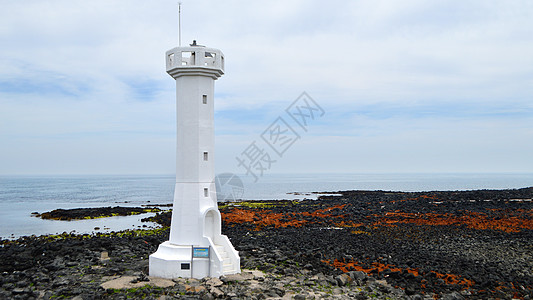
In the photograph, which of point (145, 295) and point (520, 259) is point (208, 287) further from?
point (520, 259)

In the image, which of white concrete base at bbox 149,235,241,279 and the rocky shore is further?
white concrete base at bbox 149,235,241,279

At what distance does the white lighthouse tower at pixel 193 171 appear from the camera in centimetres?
1349

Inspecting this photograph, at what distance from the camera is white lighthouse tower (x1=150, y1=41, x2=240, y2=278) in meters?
13.5

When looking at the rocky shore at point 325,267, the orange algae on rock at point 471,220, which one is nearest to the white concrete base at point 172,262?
the rocky shore at point 325,267

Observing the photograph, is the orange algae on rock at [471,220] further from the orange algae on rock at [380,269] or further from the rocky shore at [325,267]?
the orange algae on rock at [380,269]

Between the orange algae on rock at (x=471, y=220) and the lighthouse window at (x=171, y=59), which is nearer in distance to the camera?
the lighthouse window at (x=171, y=59)

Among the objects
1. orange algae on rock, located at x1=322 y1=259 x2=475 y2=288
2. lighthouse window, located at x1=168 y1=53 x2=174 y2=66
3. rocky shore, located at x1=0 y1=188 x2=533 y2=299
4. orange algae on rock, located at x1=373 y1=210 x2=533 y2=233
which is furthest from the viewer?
orange algae on rock, located at x1=373 y1=210 x2=533 y2=233

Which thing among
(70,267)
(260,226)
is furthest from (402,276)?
(260,226)

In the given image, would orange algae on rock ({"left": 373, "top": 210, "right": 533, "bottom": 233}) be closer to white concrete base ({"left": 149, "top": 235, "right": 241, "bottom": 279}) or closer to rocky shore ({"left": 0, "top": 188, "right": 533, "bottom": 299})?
rocky shore ({"left": 0, "top": 188, "right": 533, "bottom": 299})

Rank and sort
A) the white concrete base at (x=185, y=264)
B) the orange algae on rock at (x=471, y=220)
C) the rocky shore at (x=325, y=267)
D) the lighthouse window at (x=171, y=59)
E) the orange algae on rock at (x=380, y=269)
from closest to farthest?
1. the rocky shore at (x=325, y=267)
2. the white concrete base at (x=185, y=264)
3. the lighthouse window at (x=171, y=59)
4. the orange algae on rock at (x=380, y=269)
5. the orange algae on rock at (x=471, y=220)

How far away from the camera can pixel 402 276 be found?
15.0 m

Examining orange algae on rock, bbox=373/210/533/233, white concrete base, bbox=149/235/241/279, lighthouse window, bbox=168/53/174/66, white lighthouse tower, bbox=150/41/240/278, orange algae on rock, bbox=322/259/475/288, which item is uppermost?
lighthouse window, bbox=168/53/174/66

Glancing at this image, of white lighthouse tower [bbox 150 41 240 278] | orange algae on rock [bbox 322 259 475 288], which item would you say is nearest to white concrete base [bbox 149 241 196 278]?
white lighthouse tower [bbox 150 41 240 278]

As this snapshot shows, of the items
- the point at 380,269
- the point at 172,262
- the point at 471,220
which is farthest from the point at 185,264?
the point at 471,220
